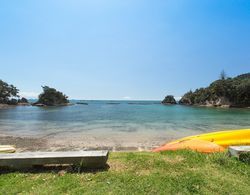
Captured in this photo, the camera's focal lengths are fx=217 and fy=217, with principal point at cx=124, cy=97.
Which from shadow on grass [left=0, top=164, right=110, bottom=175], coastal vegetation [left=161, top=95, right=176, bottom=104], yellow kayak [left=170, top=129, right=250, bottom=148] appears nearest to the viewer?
shadow on grass [left=0, top=164, right=110, bottom=175]

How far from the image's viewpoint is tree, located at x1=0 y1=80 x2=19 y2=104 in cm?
7534

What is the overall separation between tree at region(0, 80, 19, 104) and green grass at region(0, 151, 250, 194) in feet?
266

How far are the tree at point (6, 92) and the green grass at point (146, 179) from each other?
81.1 metres

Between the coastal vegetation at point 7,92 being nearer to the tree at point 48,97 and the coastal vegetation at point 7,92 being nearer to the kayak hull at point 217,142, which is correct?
the tree at point 48,97

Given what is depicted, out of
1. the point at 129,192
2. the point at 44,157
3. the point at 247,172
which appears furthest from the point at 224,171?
the point at 44,157

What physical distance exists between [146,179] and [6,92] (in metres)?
84.8

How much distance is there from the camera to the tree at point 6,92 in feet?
247

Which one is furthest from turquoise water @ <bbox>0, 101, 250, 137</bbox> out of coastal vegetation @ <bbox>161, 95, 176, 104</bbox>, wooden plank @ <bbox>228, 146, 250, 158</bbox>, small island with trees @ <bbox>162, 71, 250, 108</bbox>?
coastal vegetation @ <bbox>161, 95, 176, 104</bbox>

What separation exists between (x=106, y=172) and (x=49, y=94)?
8270 cm

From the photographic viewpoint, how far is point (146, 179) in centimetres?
391

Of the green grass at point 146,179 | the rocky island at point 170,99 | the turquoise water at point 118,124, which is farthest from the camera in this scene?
the rocky island at point 170,99

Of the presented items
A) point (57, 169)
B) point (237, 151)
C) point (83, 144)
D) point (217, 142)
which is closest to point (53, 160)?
point (57, 169)

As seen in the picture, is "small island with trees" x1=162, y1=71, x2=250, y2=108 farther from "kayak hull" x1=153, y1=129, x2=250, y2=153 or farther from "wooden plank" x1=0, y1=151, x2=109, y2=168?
"wooden plank" x1=0, y1=151, x2=109, y2=168

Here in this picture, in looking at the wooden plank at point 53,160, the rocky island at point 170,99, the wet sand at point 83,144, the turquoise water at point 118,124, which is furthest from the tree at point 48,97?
the wooden plank at point 53,160
